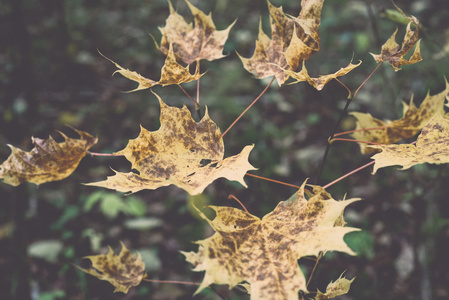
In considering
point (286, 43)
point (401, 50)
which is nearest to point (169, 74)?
point (286, 43)

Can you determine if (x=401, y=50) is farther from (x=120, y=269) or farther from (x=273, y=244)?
(x=120, y=269)

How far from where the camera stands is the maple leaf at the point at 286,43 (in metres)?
0.58

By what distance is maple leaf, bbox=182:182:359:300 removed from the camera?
18.3 inches

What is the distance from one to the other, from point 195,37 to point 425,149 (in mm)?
530

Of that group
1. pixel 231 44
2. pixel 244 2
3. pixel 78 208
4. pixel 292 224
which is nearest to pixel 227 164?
pixel 292 224

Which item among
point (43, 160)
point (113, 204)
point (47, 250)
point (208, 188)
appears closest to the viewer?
point (43, 160)

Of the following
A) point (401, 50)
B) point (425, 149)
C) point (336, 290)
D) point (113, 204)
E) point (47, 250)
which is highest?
point (401, 50)

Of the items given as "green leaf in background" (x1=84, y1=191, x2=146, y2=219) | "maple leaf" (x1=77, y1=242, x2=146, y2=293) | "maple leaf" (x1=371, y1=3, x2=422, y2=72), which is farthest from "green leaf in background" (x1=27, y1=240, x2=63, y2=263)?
"maple leaf" (x1=371, y1=3, x2=422, y2=72)

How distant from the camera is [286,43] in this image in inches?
27.0

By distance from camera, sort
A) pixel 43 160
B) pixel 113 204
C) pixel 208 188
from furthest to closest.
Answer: pixel 208 188
pixel 113 204
pixel 43 160

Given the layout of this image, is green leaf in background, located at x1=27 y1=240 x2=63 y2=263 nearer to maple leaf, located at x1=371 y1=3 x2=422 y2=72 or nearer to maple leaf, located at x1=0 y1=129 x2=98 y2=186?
maple leaf, located at x1=0 y1=129 x2=98 y2=186

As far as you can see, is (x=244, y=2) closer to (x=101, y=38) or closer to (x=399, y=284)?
(x=101, y=38)

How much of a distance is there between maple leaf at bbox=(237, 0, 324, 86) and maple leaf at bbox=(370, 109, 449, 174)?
0.22 m

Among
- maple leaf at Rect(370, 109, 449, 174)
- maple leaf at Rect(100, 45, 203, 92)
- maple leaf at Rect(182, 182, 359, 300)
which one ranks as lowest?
maple leaf at Rect(182, 182, 359, 300)
